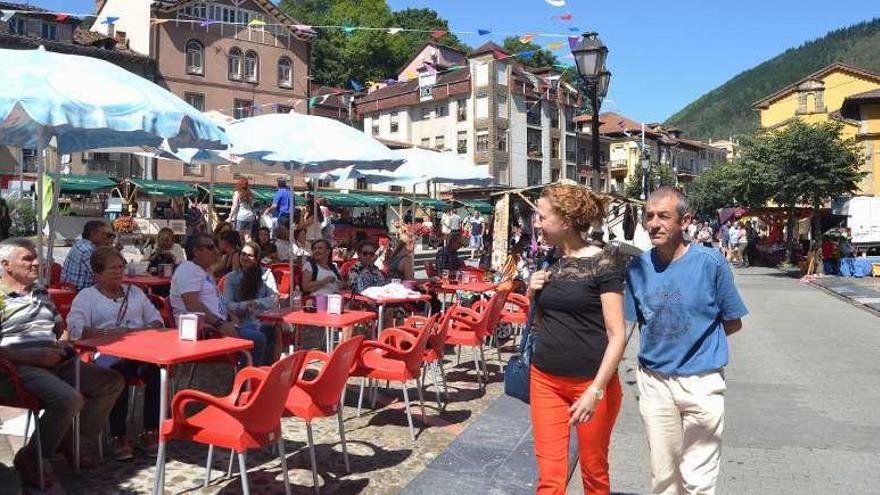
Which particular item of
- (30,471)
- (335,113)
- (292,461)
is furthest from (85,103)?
(335,113)

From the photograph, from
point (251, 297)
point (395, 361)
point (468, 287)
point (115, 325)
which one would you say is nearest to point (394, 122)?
point (468, 287)

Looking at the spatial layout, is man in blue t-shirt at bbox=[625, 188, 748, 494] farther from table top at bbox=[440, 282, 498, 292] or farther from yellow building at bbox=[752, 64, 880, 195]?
yellow building at bbox=[752, 64, 880, 195]

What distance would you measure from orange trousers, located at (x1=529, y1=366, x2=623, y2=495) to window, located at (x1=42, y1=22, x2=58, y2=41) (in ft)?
129

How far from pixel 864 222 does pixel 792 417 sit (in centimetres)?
2308

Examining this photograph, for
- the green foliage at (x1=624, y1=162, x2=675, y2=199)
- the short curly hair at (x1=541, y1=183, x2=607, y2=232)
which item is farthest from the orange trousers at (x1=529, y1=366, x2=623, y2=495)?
the green foliage at (x1=624, y1=162, x2=675, y2=199)

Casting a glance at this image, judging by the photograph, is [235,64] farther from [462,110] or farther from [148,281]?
[148,281]

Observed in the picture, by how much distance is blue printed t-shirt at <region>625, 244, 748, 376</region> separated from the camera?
3125 millimetres

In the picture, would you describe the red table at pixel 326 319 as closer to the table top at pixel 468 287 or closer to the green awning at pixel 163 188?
the table top at pixel 468 287

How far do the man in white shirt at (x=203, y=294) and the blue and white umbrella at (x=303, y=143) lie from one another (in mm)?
1514

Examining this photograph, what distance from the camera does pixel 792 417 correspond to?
628cm

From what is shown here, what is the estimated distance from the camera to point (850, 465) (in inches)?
193

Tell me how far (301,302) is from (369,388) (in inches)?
79.1

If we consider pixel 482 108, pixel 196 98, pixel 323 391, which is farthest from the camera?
pixel 482 108

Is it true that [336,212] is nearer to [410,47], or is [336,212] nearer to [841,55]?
[410,47]
